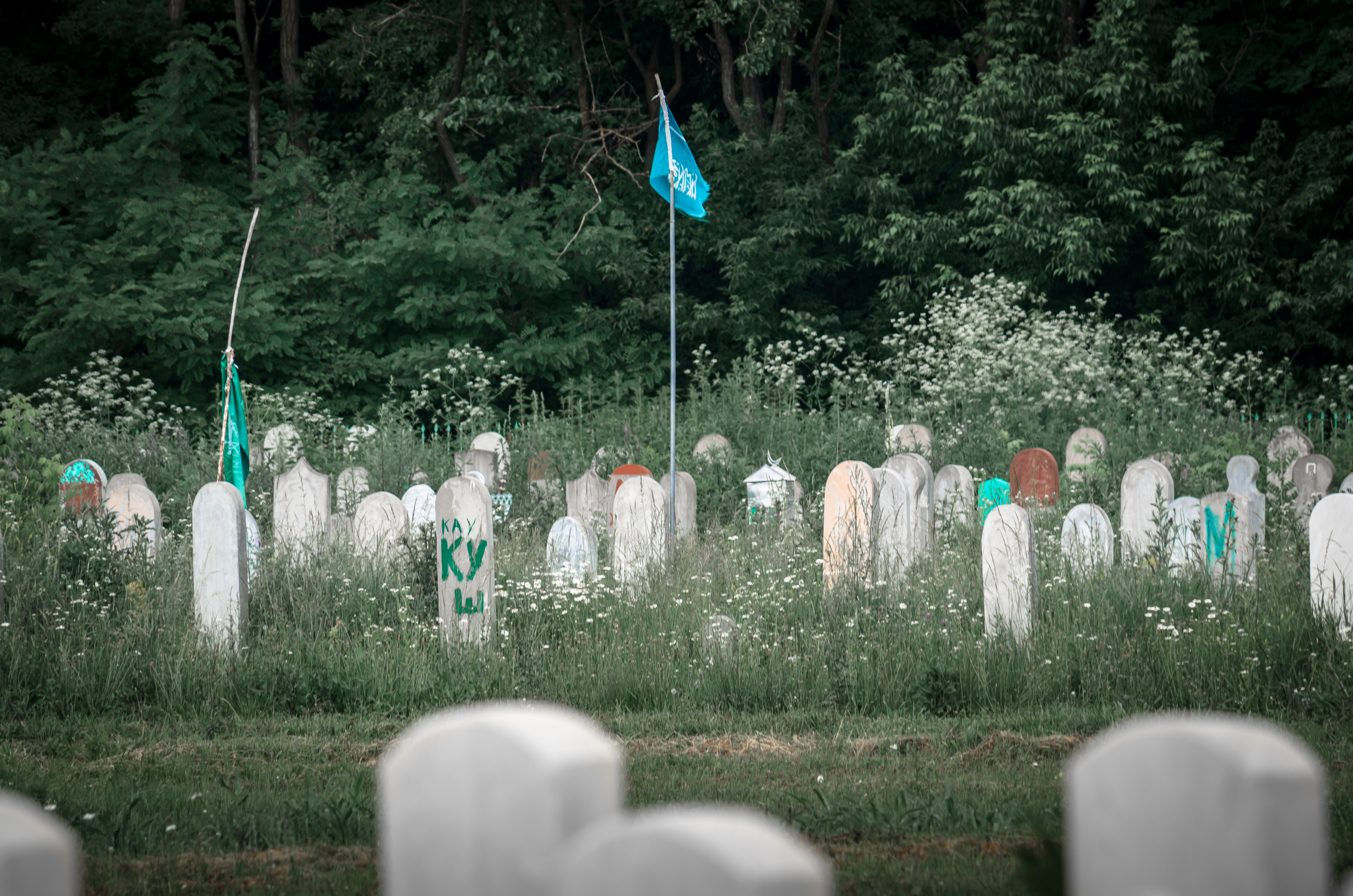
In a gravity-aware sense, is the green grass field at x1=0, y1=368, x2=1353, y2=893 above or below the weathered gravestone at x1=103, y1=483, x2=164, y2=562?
below

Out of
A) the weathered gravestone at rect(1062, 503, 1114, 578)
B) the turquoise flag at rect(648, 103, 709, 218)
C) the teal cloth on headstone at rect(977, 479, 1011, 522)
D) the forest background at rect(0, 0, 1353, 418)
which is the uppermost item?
the forest background at rect(0, 0, 1353, 418)

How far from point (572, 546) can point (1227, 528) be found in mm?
4195

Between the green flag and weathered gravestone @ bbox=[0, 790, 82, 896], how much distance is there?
7723 mm

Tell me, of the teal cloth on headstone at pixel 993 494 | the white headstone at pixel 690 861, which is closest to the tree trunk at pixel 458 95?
the teal cloth on headstone at pixel 993 494

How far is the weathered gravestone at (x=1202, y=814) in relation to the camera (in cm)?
102

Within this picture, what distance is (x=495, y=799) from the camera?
109cm

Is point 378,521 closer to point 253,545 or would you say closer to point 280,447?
point 253,545

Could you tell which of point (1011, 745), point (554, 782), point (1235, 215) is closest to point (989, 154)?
point (1235, 215)

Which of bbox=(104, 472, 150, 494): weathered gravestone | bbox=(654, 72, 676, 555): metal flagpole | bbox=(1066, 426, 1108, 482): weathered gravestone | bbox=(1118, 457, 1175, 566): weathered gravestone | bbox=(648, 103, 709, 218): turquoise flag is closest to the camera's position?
bbox=(1118, 457, 1175, 566): weathered gravestone

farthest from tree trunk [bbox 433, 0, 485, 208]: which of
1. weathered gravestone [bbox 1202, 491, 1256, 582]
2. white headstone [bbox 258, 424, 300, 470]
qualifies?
weathered gravestone [bbox 1202, 491, 1256, 582]

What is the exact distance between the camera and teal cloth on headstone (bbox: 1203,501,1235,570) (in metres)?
6.78

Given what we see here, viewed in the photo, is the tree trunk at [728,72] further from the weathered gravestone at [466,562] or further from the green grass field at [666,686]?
the weathered gravestone at [466,562]

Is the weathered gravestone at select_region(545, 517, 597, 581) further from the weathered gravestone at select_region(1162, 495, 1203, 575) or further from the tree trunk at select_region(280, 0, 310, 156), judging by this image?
the tree trunk at select_region(280, 0, 310, 156)

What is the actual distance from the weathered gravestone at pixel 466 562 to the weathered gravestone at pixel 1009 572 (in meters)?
2.76
